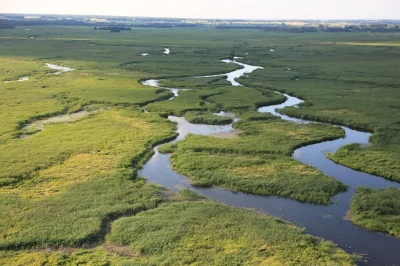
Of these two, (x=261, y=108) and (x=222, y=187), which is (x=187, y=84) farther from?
(x=222, y=187)

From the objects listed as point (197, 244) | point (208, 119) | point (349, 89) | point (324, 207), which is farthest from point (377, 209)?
point (349, 89)

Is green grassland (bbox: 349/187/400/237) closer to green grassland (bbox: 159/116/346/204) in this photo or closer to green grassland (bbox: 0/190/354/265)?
green grassland (bbox: 159/116/346/204)

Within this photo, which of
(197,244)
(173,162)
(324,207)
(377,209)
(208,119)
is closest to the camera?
(197,244)

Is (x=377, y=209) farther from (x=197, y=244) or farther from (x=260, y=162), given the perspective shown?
(x=197, y=244)

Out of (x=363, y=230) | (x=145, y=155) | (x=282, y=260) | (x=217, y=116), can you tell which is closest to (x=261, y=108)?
(x=217, y=116)

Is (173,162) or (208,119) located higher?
(208,119)

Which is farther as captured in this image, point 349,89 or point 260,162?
point 349,89

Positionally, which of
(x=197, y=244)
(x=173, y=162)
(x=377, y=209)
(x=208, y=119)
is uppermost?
(x=208, y=119)
